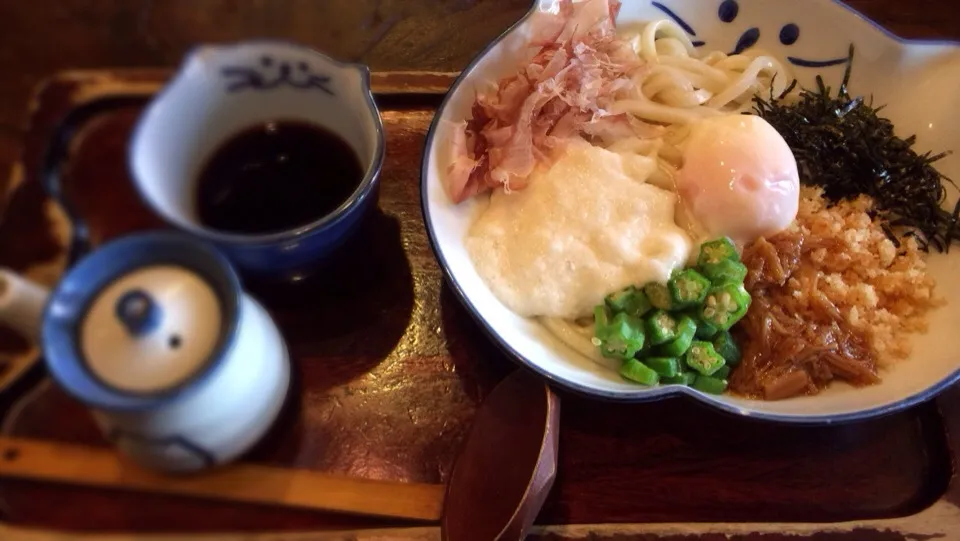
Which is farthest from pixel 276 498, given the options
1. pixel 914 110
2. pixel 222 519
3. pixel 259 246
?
pixel 914 110

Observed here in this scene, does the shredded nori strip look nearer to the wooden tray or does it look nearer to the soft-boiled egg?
the soft-boiled egg

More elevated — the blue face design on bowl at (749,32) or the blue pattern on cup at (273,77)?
the blue face design on bowl at (749,32)

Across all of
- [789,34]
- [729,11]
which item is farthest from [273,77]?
[789,34]

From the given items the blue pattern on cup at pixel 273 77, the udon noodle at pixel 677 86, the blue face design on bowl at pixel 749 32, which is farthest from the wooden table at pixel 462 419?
the blue face design on bowl at pixel 749 32

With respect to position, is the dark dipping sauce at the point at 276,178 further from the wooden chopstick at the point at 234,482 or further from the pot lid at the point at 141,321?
the wooden chopstick at the point at 234,482

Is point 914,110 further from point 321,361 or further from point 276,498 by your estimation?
point 276,498

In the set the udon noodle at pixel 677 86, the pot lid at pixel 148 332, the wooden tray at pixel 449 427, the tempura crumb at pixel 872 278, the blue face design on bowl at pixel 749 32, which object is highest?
the blue face design on bowl at pixel 749 32

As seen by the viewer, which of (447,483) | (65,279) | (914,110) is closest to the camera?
(65,279)
